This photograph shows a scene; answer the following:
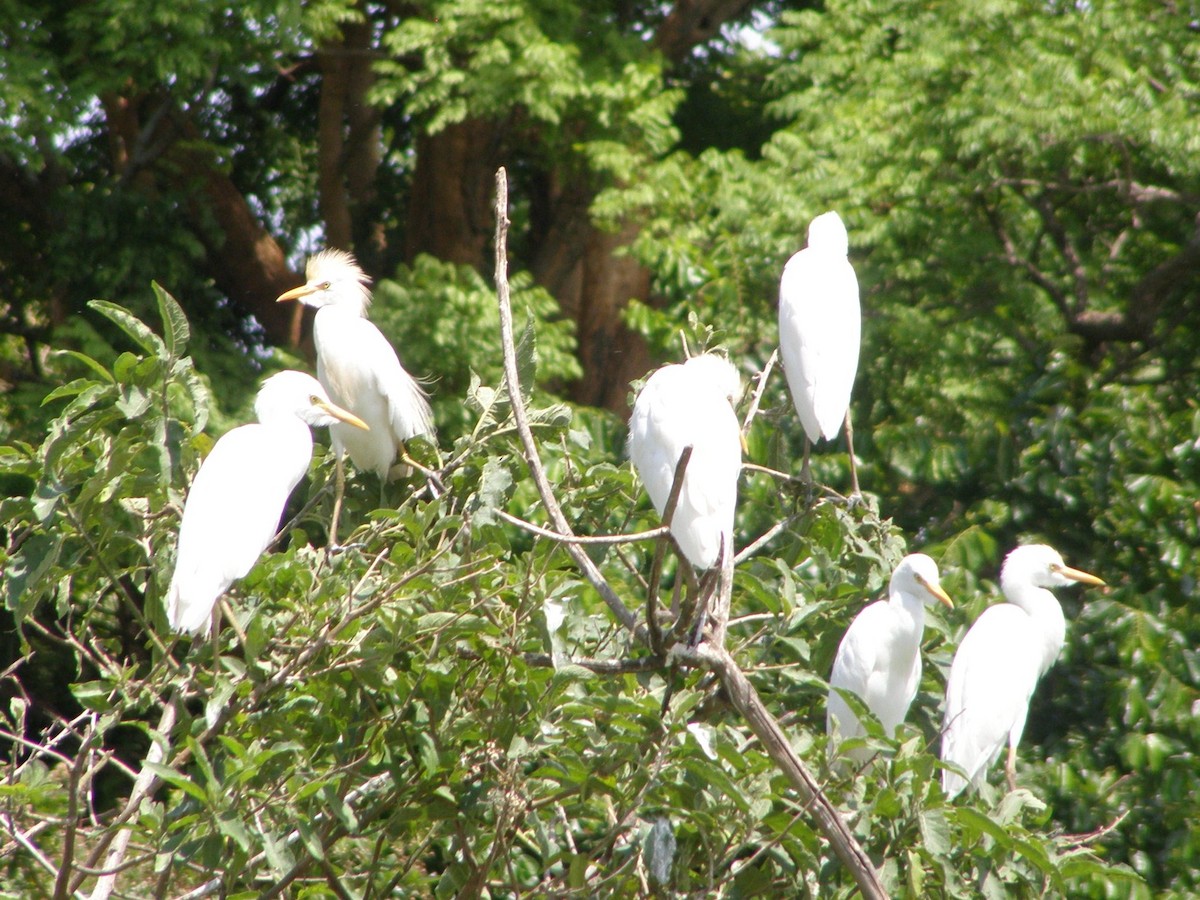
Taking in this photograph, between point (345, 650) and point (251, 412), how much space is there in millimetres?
3205

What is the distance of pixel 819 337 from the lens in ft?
10.8

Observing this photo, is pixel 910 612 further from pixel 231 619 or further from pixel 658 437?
pixel 231 619

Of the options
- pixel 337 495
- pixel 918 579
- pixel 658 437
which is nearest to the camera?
pixel 658 437

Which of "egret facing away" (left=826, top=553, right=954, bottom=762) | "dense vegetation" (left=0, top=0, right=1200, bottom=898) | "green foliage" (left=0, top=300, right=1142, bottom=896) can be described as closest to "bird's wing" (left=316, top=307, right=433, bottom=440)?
"dense vegetation" (left=0, top=0, right=1200, bottom=898)

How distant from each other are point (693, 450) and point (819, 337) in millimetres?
1089

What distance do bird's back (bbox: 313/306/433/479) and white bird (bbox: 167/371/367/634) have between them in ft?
1.89

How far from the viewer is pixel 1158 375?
536 cm

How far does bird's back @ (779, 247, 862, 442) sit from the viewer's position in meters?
3.24

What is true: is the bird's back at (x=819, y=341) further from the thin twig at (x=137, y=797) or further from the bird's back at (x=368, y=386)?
the thin twig at (x=137, y=797)

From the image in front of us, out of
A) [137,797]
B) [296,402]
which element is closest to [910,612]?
[296,402]

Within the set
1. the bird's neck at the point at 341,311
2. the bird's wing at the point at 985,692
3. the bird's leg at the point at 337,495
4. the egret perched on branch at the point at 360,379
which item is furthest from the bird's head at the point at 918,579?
the bird's neck at the point at 341,311

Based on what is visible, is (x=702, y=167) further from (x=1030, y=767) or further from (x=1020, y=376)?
(x=1030, y=767)

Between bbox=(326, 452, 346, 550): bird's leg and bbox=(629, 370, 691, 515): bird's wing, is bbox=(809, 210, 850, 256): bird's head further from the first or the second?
bbox=(326, 452, 346, 550): bird's leg

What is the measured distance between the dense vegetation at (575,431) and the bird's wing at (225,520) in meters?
0.08
